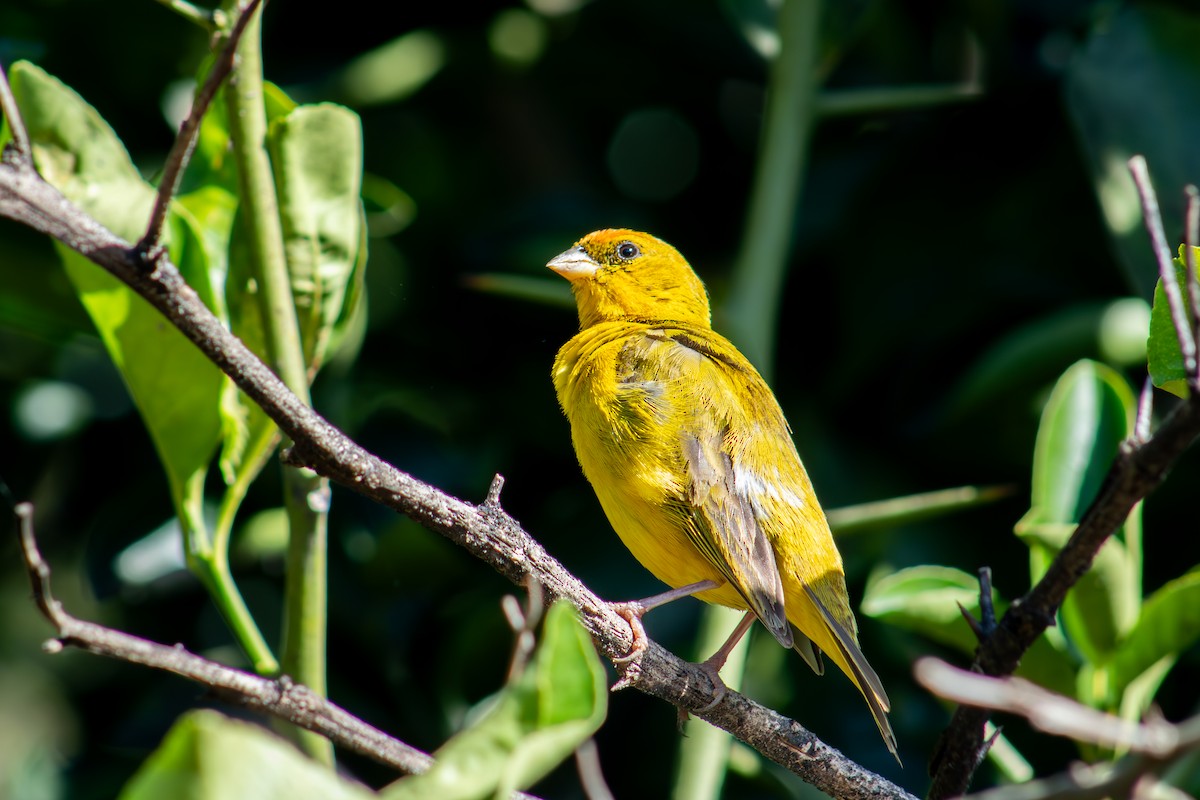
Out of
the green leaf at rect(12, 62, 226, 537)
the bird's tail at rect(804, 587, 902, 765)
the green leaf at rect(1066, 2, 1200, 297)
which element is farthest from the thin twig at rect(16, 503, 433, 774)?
the green leaf at rect(1066, 2, 1200, 297)

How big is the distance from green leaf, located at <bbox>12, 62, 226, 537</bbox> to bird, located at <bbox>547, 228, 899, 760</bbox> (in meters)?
0.95

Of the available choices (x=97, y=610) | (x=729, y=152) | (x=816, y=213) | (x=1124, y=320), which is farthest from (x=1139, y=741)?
(x=97, y=610)

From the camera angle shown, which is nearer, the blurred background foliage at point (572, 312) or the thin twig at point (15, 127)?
the thin twig at point (15, 127)

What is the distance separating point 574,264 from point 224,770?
305 centimetres

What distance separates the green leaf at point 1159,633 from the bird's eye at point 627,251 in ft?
6.63

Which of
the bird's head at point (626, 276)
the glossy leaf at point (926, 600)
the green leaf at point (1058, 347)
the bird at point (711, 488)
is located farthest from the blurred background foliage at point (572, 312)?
the glossy leaf at point (926, 600)

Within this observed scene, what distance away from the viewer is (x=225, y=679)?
1.75 meters

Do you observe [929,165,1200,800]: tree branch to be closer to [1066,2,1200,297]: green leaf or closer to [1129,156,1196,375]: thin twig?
[1129,156,1196,375]: thin twig

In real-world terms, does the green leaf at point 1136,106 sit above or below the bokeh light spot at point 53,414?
above

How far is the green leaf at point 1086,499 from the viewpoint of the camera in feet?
8.80

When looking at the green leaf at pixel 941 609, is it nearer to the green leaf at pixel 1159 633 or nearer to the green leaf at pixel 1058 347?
the green leaf at pixel 1159 633

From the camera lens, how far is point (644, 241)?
13.5 feet

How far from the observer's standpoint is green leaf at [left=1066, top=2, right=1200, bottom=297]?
355cm

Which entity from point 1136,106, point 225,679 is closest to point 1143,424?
point 225,679
